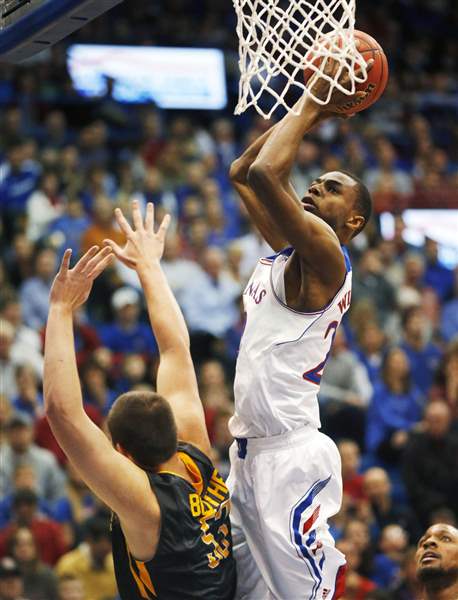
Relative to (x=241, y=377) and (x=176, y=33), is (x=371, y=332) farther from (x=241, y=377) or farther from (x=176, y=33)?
(x=241, y=377)

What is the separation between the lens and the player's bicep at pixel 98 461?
151 inches

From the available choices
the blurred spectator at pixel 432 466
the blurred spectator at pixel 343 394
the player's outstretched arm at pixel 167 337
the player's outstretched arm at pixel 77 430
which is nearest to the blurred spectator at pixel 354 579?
the blurred spectator at pixel 432 466

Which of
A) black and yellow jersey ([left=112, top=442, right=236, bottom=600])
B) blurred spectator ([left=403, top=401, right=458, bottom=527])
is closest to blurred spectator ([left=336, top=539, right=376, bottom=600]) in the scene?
blurred spectator ([left=403, top=401, right=458, bottom=527])

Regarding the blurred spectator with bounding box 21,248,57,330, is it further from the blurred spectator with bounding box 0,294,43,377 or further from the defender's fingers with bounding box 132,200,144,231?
the defender's fingers with bounding box 132,200,144,231

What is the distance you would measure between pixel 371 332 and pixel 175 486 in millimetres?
6812

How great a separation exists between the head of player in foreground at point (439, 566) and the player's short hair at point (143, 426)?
144cm

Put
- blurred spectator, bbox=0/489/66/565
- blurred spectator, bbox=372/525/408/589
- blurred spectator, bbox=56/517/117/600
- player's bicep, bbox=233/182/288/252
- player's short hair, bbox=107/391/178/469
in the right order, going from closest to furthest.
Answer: player's short hair, bbox=107/391/178/469, player's bicep, bbox=233/182/288/252, blurred spectator, bbox=56/517/117/600, blurred spectator, bbox=0/489/66/565, blurred spectator, bbox=372/525/408/589

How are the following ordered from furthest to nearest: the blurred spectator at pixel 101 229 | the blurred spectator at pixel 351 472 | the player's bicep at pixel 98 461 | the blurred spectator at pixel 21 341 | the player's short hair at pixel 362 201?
the blurred spectator at pixel 101 229, the blurred spectator at pixel 21 341, the blurred spectator at pixel 351 472, the player's short hair at pixel 362 201, the player's bicep at pixel 98 461

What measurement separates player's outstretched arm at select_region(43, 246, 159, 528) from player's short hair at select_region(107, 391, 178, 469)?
3.3 inches

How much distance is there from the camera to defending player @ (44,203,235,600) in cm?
387

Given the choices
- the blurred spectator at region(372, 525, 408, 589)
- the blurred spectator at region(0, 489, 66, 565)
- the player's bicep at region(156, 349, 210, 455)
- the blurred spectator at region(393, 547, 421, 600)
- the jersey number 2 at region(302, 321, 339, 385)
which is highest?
the jersey number 2 at region(302, 321, 339, 385)

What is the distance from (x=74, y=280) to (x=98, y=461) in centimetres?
61

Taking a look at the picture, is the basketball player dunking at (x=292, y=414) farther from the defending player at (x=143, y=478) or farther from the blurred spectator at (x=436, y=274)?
the blurred spectator at (x=436, y=274)

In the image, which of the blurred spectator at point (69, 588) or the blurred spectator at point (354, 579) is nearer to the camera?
the blurred spectator at point (69, 588)
